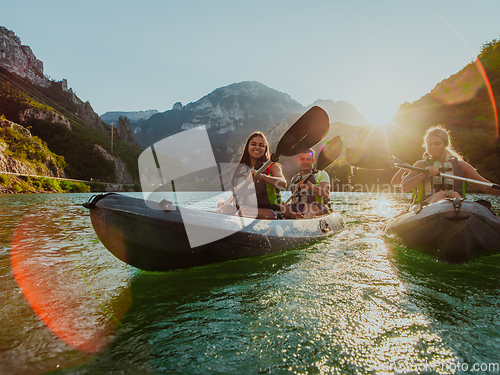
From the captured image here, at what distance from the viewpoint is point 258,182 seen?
16.2 feet

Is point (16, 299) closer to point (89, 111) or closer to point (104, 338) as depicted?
point (104, 338)

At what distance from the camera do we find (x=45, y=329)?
2.20 m

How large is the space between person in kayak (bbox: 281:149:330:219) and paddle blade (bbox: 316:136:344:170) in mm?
1248

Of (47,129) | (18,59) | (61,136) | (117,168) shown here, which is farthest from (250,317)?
(18,59)

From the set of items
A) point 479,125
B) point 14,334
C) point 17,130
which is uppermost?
point 17,130

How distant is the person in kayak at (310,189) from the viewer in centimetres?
677

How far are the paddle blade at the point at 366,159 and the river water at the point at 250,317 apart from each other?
6.76 ft

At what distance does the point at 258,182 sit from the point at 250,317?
9.24ft

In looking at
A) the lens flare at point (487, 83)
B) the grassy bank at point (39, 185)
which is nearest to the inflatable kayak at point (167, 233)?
the grassy bank at point (39, 185)

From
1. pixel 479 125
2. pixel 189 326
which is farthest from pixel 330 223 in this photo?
pixel 479 125

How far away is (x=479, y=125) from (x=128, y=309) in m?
55.2

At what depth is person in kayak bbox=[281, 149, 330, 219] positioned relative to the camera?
677 centimetres

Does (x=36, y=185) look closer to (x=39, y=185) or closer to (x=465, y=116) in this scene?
(x=39, y=185)

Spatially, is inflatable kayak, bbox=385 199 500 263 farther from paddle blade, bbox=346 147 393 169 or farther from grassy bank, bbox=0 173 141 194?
grassy bank, bbox=0 173 141 194
